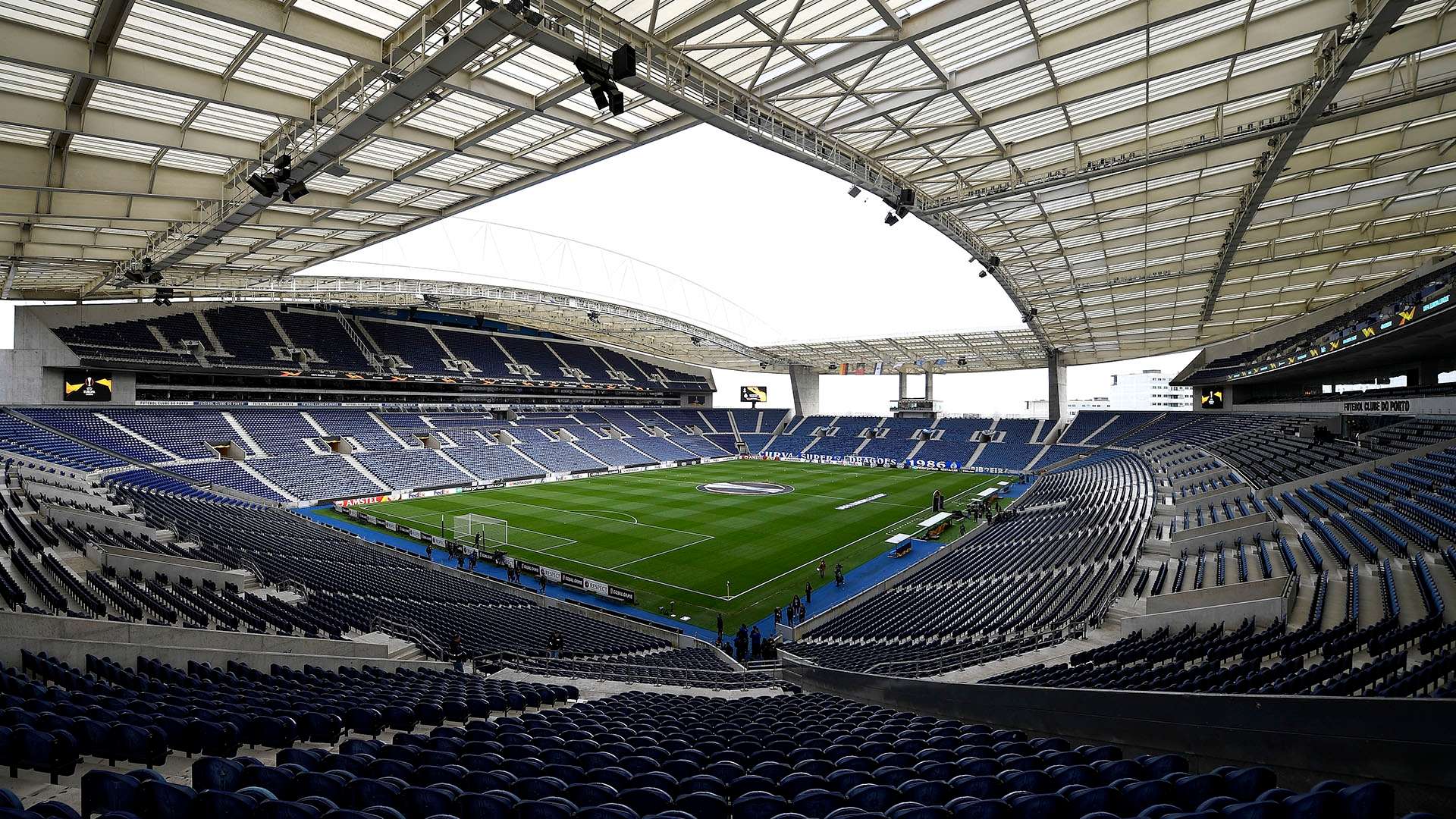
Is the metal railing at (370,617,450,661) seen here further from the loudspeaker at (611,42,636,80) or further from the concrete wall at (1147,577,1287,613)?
the concrete wall at (1147,577,1287,613)

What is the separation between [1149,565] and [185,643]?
756 inches

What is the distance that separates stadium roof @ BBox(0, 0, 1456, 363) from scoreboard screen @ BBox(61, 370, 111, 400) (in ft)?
58.0

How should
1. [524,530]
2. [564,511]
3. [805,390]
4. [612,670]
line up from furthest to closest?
[805,390]
[564,511]
[524,530]
[612,670]

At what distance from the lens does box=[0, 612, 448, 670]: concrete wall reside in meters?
7.25

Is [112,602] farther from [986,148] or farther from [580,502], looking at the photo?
[580,502]

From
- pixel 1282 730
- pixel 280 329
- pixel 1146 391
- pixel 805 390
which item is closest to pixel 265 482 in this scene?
pixel 280 329

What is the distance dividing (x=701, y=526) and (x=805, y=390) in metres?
41.6

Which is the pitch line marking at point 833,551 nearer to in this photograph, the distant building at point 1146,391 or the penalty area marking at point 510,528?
the penalty area marking at point 510,528

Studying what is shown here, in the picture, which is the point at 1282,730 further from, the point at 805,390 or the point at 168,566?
the point at 805,390

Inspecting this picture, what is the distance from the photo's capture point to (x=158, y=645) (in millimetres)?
8398

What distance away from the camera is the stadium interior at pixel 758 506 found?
419 centimetres

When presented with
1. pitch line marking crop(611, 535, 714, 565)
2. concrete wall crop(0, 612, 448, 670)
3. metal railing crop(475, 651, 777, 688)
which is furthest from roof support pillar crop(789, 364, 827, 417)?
concrete wall crop(0, 612, 448, 670)

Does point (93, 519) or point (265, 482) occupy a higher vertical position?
point (93, 519)

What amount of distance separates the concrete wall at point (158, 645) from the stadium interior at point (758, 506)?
0.06 m
